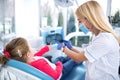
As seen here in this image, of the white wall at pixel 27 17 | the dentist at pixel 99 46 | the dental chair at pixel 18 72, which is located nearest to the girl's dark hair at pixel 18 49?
the dental chair at pixel 18 72

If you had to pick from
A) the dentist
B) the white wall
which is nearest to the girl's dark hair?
the dentist

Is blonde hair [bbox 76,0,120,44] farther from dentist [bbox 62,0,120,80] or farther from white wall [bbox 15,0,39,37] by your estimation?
white wall [bbox 15,0,39,37]

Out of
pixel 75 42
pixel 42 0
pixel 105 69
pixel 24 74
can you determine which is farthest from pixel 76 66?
pixel 42 0

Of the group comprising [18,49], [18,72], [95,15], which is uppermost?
[95,15]

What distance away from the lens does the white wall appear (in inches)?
124

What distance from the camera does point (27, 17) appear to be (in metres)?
3.39

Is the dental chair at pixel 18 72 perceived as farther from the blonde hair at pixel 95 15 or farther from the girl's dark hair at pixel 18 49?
the blonde hair at pixel 95 15

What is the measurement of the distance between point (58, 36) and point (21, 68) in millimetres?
1330

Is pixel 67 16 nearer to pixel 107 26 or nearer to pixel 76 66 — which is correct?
pixel 76 66

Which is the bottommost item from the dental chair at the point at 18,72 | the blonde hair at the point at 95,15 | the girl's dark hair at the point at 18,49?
the dental chair at the point at 18,72

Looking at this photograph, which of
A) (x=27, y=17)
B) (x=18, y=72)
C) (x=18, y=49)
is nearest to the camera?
(x=18, y=72)

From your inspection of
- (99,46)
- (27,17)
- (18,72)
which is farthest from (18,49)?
(27,17)

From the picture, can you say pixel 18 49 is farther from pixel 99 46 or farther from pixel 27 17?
pixel 27 17

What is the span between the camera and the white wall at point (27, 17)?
3150mm
